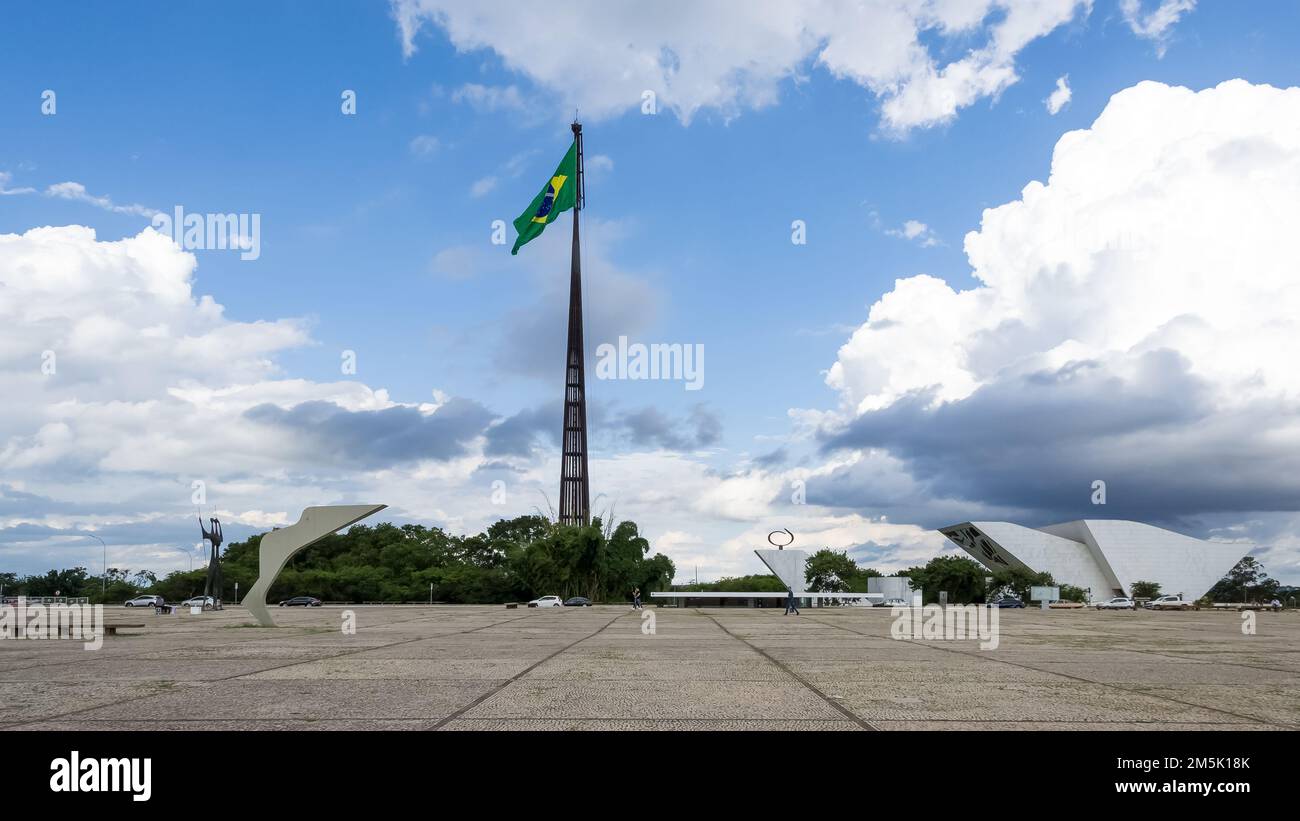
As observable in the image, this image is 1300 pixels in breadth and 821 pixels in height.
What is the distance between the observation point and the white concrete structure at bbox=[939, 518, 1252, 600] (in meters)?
117

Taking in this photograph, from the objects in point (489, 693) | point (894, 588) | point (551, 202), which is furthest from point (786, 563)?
point (489, 693)

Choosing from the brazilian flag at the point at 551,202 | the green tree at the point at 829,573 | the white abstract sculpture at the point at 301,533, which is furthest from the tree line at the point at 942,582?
the white abstract sculpture at the point at 301,533

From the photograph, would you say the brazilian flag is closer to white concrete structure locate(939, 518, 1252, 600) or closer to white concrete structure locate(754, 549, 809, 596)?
white concrete structure locate(754, 549, 809, 596)

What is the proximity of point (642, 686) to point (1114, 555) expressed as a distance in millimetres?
123227

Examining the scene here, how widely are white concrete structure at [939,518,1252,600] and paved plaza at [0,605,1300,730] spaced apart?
10571cm

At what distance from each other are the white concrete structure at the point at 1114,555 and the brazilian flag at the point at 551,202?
229 feet

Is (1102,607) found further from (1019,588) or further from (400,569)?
(400,569)

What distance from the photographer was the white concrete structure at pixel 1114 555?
11719cm

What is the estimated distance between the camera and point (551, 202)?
267 feet

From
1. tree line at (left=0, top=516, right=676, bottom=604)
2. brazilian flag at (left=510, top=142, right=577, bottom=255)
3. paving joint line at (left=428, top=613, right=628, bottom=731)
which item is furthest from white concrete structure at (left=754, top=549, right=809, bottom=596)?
paving joint line at (left=428, top=613, right=628, bottom=731)

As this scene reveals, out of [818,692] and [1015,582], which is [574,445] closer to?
[1015,582]

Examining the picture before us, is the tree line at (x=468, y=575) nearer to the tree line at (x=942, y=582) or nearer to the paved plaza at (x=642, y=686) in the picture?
the tree line at (x=942, y=582)
